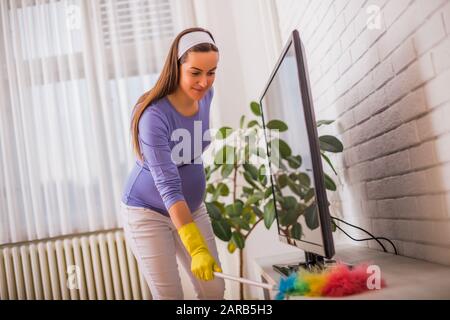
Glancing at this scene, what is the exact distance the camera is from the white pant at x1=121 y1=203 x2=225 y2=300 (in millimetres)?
1324

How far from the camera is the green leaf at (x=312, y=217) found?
102cm

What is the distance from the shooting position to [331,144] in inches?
61.5

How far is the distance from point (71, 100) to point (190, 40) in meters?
1.45

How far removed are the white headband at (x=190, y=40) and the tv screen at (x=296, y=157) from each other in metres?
0.23

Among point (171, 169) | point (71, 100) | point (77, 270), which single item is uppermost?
point (71, 100)

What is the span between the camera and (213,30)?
2.60m

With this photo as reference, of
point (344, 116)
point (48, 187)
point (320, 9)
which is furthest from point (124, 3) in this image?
point (344, 116)

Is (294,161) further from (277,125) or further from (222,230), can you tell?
(222,230)

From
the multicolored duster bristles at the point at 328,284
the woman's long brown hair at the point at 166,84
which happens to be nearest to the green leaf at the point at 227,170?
the woman's long brown hair at the point at 166,84

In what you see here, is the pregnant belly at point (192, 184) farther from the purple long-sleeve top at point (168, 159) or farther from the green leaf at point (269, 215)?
the green leaf at point (269, 215)

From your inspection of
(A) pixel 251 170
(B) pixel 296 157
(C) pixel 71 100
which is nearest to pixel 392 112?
(B) pixel 296 157

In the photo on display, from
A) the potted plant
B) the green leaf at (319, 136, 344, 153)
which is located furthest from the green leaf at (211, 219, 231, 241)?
the green leaf at (319, 136, 344, 153)
